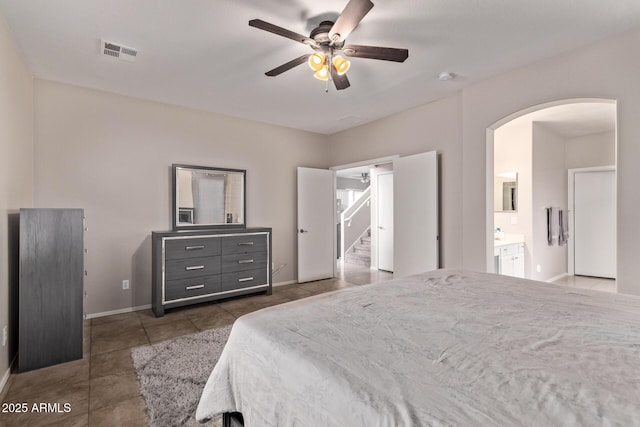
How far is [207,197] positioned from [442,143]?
3.28 meters

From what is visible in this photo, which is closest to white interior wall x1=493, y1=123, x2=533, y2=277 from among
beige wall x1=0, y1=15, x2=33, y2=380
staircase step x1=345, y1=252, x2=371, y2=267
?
staircase step x1=345, y1=252, x2=371, y2=267

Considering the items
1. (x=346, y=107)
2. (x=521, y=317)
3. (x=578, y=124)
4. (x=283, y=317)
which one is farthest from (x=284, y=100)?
(x=578, y=124)

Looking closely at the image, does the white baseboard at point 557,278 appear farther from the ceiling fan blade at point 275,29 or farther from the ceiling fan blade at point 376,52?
the ceiling fan blade at point 275,29

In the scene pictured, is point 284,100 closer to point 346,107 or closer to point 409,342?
point 346,107

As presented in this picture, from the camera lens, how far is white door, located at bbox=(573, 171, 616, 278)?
5359mm

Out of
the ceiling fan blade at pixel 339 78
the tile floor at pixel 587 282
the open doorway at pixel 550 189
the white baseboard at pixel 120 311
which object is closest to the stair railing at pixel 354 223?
the open doorway at pixel 550 189

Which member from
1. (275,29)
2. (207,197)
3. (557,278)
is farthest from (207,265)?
(557,278)

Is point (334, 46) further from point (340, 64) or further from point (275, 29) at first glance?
point (275, 29)

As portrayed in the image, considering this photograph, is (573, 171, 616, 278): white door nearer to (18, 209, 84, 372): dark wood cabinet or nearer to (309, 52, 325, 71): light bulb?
(309, 52, 325, 71): light bulb

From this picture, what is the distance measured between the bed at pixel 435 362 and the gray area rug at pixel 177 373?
0.67 meters

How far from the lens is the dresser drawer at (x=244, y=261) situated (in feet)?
13.6

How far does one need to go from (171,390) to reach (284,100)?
10.9 ft

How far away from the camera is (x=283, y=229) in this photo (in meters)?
5.27

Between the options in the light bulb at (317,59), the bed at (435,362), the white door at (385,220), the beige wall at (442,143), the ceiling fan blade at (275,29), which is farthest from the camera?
the white door at (385,220)
